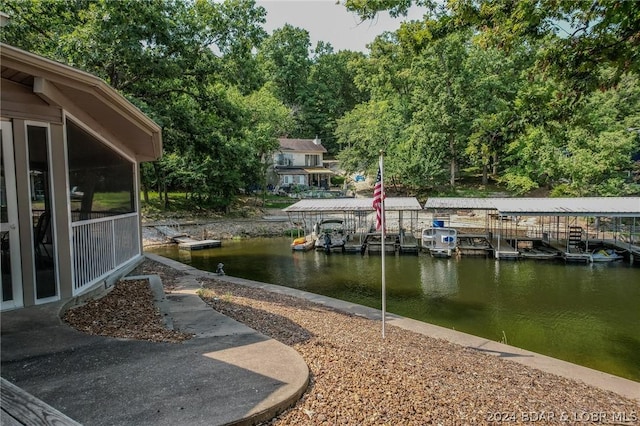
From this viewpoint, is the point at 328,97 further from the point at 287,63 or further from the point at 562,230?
the point at 562,230

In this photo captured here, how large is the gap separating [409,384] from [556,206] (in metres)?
20.6

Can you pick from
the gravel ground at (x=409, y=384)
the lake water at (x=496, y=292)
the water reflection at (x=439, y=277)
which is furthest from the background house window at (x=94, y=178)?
the water reflection at (x=439, y=277)

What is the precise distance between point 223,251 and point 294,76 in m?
42.8

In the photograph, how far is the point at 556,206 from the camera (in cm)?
2119

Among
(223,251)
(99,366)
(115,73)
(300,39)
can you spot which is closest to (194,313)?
(99,366)

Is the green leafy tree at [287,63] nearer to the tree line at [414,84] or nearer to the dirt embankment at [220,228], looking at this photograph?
the tree line at [414,84]

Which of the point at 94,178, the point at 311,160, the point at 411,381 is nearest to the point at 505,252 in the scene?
the point at 411,381

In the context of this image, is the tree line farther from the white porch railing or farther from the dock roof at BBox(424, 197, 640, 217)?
the white porch railing

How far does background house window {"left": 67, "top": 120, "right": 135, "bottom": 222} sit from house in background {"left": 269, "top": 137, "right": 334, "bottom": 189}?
36.8m

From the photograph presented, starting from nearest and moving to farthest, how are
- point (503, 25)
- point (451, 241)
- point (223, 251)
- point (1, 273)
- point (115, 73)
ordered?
1. point (1, 273)
2. point (503, 25)
3. point (115, 73)
4. point (451, 241)
5. point (223, 251)

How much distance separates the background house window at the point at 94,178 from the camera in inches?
255

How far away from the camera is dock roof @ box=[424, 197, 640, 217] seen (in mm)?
19453

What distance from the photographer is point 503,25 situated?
6672 mm

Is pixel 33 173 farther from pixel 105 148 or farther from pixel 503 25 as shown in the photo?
pixel 503 25
